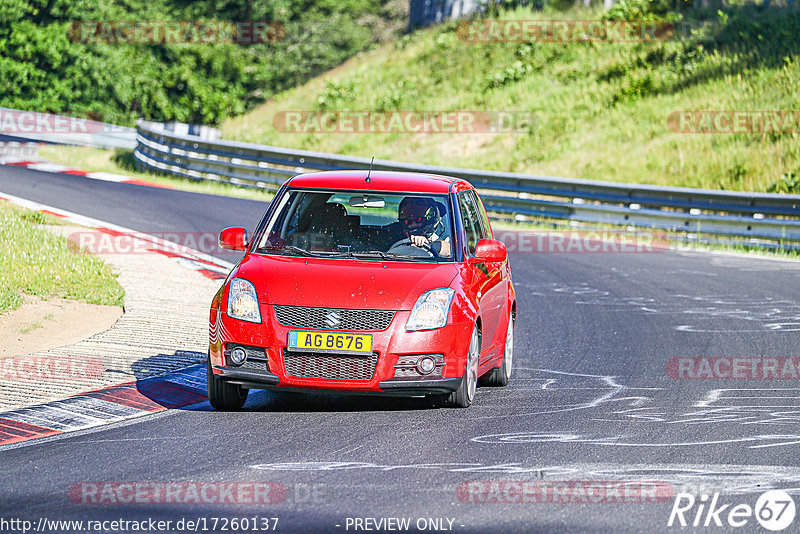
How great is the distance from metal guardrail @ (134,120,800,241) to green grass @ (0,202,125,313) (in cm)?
835

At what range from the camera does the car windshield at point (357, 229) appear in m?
8.45

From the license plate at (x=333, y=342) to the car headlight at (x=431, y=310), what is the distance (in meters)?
0.32

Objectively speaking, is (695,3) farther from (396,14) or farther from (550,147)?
(396,14)

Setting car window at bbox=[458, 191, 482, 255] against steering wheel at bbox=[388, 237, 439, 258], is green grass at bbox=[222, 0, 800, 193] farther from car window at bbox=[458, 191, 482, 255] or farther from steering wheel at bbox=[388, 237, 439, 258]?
steering wheel at bbox=[388, 237, 439, 258]

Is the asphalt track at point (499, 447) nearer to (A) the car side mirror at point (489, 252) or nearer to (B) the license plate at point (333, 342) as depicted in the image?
(B) the license plate at point (333, 342)

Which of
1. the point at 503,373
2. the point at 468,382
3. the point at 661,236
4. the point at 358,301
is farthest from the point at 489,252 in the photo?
the point at 661,236

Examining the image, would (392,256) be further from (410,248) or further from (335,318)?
(335,318)

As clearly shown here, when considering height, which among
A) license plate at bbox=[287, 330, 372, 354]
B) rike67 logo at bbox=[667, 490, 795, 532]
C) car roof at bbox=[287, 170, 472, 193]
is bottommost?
rike67 logo at bbox=[667, 490, 795, 532]

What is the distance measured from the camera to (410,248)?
27.8 feet

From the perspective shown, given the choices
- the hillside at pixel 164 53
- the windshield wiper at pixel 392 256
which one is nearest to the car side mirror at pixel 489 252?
the windshield wiper at pixel 392 256

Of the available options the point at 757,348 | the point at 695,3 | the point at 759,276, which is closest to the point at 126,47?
the point at 695,3

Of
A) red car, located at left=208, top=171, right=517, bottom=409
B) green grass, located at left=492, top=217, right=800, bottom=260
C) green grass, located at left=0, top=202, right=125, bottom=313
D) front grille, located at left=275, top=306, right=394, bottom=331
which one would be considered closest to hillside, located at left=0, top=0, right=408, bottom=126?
green grass, located at left=492, top=217, right=800, bottom=260

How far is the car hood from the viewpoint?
24.9 feet

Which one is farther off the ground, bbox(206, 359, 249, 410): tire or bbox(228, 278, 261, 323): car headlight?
bbox(228, 278, 261, 323): car headlight
